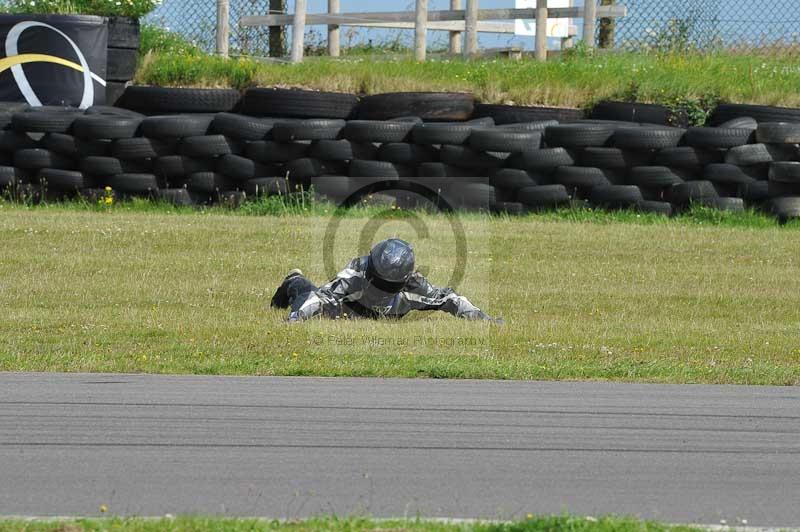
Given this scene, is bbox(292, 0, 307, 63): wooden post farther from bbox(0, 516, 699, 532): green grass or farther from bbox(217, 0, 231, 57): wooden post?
bbox(0, 516, 699, 532): green grass

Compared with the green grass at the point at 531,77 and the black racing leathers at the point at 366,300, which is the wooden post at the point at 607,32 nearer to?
the green grass at the point at 531,77

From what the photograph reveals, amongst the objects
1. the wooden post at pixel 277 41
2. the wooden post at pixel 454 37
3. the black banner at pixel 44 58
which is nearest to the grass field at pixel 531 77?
the black banner at pixel 44 58

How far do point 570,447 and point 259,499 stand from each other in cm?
159

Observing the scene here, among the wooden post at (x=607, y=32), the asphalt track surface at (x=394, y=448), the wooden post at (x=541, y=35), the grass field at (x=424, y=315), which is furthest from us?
the wooden post at (x=607, y=32)

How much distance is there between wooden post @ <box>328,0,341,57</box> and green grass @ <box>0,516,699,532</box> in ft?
57.1

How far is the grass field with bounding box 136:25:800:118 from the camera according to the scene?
16.4 meters

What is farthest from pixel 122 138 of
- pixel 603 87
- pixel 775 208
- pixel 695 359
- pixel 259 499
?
pixel 259 499

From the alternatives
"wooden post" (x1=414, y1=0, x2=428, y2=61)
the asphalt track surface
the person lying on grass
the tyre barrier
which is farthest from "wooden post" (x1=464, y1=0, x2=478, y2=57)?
the asphalt track surface

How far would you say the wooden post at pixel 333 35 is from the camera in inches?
840

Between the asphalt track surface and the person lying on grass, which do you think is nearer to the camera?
the asphalt track surface

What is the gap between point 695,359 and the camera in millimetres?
8234

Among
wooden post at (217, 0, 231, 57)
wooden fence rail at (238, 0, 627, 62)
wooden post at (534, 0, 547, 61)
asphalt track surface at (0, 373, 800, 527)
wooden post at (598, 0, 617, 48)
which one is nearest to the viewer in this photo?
asphalt track surface at (0, 373, 800, 527)

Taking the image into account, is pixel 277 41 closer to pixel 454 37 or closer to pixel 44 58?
pixel 454 37

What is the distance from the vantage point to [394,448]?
5.60 meters
